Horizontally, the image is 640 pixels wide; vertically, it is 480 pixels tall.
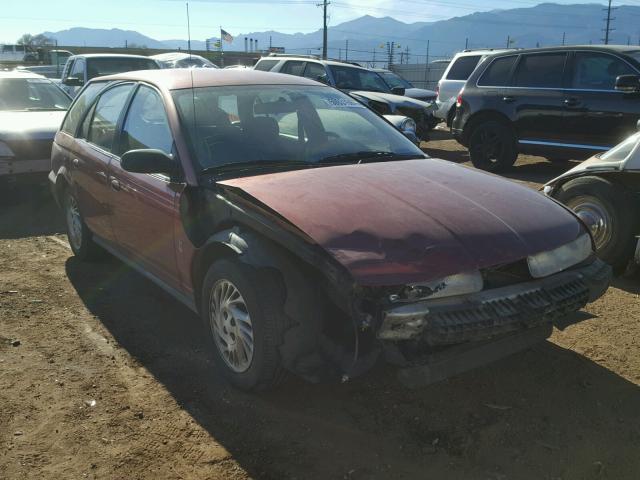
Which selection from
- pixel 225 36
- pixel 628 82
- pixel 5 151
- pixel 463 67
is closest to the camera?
pixel 5 151

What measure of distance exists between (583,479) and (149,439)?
1967 mm

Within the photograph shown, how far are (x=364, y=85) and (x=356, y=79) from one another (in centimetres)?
22

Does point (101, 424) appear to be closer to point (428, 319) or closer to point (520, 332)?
point (428, 319)

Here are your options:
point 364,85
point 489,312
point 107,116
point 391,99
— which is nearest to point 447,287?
point 489,312

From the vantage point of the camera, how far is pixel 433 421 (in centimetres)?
287

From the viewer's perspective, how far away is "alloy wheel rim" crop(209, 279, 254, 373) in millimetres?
2941

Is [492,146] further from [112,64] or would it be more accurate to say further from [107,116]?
[112,64]

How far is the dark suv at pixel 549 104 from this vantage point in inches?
311

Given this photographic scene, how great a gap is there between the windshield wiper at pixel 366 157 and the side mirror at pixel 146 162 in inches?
36.7

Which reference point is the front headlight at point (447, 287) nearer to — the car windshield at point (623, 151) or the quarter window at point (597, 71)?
the car windshield at point (623, 151)

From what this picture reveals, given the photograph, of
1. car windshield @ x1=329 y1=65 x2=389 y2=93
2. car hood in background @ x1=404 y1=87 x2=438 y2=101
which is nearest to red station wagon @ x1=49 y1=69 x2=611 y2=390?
car windshield @ x1=329 y1=65 x2=389 y2=93

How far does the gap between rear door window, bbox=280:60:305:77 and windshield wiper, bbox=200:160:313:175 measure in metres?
9.65

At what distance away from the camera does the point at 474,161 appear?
9781mm

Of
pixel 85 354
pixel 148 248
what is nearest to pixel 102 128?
pixel 148 248
